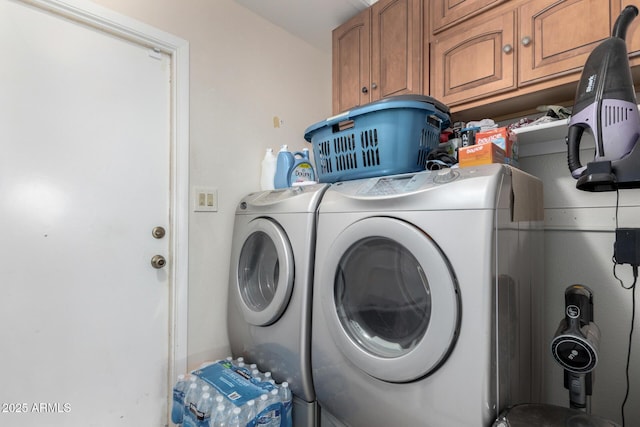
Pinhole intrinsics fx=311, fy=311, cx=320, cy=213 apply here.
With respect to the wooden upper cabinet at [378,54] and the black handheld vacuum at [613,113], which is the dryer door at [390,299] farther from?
the wooden upper cabinet at [378,54]

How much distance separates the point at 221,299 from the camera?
5.76 ft

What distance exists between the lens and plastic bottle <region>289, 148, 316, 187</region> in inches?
69.7

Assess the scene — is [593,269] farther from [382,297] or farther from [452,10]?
[452,10]

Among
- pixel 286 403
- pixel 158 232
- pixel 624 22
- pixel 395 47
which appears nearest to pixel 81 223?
pixel 158 232

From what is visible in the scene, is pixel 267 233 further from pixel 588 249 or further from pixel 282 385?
pixel 588 249

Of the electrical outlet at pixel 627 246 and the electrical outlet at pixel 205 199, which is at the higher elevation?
the electrical outlet at pixel 205 199

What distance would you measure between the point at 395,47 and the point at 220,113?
1022mm

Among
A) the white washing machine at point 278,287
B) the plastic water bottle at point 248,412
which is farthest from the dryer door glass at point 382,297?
the plastic water bottle at point 248,412

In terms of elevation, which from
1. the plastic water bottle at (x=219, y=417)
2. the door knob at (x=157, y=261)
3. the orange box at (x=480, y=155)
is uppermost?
the orange box at (x=480, y=155)

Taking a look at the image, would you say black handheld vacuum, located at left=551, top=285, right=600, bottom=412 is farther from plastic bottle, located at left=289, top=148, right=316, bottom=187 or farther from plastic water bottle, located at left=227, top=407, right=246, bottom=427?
plastic bottle, located at left=289, top=148, right=316, bottom=187

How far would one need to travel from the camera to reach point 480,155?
100 cm

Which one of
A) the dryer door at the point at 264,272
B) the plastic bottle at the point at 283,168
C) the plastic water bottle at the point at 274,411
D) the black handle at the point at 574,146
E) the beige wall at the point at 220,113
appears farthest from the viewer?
the plastic bottle at the point at 283,168

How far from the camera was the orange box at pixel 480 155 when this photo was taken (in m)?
0.99

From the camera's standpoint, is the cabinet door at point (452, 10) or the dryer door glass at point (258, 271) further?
the dryer door glass at point (258, 271)
